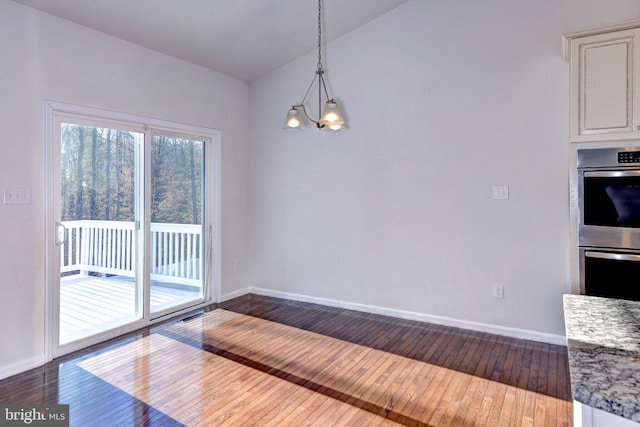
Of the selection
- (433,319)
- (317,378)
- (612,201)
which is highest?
(612,201)

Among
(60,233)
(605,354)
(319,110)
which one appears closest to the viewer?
(605,354)

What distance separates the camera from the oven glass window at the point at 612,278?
98.5 inches

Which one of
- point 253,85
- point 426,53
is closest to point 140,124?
point 253,85

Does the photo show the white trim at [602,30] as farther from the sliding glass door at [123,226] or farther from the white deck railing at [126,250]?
the white deck railing at [126,250]

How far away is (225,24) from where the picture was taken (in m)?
3.42

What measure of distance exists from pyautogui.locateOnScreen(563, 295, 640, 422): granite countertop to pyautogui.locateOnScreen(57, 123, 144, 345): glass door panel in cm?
347

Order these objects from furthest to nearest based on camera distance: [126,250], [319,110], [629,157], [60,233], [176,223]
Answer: [319,110], [176,223], [126,250], [60,233], [629,157]

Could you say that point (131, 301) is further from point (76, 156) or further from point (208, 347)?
point (76, 156)

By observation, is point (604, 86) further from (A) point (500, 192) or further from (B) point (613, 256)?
(B) point (613, 256)

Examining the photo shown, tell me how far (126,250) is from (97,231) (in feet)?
1.13

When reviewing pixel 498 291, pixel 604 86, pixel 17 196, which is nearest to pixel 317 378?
pixel 498 291

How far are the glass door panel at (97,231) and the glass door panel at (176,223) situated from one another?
23cm

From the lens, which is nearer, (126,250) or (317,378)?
(317,378)

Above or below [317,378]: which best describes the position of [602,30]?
above
